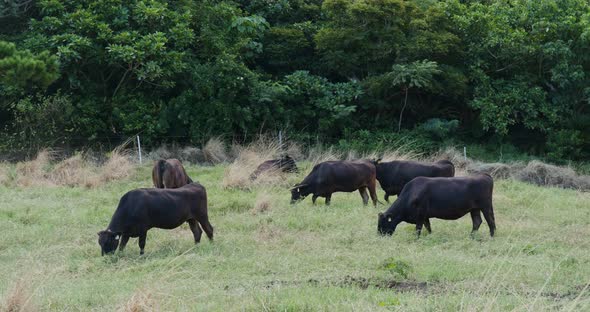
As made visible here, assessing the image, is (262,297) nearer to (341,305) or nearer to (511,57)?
(341,305)

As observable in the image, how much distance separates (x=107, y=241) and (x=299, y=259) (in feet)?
9.59

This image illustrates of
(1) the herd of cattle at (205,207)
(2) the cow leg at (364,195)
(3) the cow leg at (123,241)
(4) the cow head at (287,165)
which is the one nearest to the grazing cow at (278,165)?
(4) the cow head at (287,165)

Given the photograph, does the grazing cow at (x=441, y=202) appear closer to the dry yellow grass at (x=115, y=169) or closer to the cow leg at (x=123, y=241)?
the cow leg at (x=123, y=241)

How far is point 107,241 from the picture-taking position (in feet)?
38.7

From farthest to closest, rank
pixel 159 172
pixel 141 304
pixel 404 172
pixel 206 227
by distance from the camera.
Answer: pixel 404 172
pixel 159 172
pixel 206 227
pixel 141 304

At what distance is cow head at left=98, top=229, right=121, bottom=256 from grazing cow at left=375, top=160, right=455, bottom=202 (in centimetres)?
731

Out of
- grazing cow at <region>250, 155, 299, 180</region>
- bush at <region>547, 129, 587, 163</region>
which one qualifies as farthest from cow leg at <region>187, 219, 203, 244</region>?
bush at <region>547, 129, 587, 163</region>

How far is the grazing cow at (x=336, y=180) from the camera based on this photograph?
16.9 meters

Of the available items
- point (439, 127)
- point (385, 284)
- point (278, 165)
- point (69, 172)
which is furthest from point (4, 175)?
point (439, 127)

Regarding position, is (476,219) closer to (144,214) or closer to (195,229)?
(195,229)

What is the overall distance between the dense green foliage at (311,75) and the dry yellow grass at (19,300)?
1696 cm

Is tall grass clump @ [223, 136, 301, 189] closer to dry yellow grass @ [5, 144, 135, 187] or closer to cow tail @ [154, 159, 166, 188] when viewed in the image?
cow tail @ [154, 159, 166, 188]

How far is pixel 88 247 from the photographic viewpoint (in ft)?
40.4

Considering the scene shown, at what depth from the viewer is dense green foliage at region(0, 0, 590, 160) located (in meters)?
25.1
